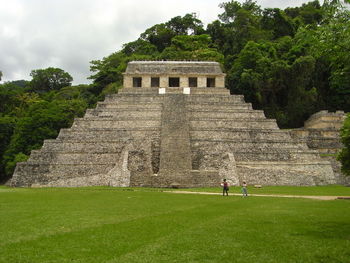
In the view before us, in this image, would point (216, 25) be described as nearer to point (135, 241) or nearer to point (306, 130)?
point (306, 130)

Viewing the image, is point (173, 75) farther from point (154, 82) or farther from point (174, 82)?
point (154, 82)

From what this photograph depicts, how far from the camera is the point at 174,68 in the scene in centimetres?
3975

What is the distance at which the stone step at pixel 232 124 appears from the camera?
97.3ft

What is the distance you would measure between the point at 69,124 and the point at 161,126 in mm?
14089

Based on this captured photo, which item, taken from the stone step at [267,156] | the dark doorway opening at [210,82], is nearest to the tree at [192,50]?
the dark doorway opening at [210,82]

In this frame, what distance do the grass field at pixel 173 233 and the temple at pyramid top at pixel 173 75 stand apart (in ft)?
90.5

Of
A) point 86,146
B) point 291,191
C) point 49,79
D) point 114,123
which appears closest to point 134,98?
point 114,123

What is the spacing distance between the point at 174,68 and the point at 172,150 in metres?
16.5

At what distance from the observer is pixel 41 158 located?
24719 mm

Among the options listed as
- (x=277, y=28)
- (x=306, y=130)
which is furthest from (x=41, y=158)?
(x=277, y=28)

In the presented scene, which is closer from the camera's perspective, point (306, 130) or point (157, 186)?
point (157, 186)

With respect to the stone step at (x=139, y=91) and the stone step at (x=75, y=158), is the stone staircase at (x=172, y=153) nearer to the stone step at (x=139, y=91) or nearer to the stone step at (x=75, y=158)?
the stone step at (x=75, y=158)

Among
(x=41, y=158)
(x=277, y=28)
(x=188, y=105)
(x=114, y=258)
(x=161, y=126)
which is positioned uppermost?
(x=277, y=28)

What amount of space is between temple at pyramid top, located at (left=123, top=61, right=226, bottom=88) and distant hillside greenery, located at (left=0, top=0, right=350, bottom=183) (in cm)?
371
